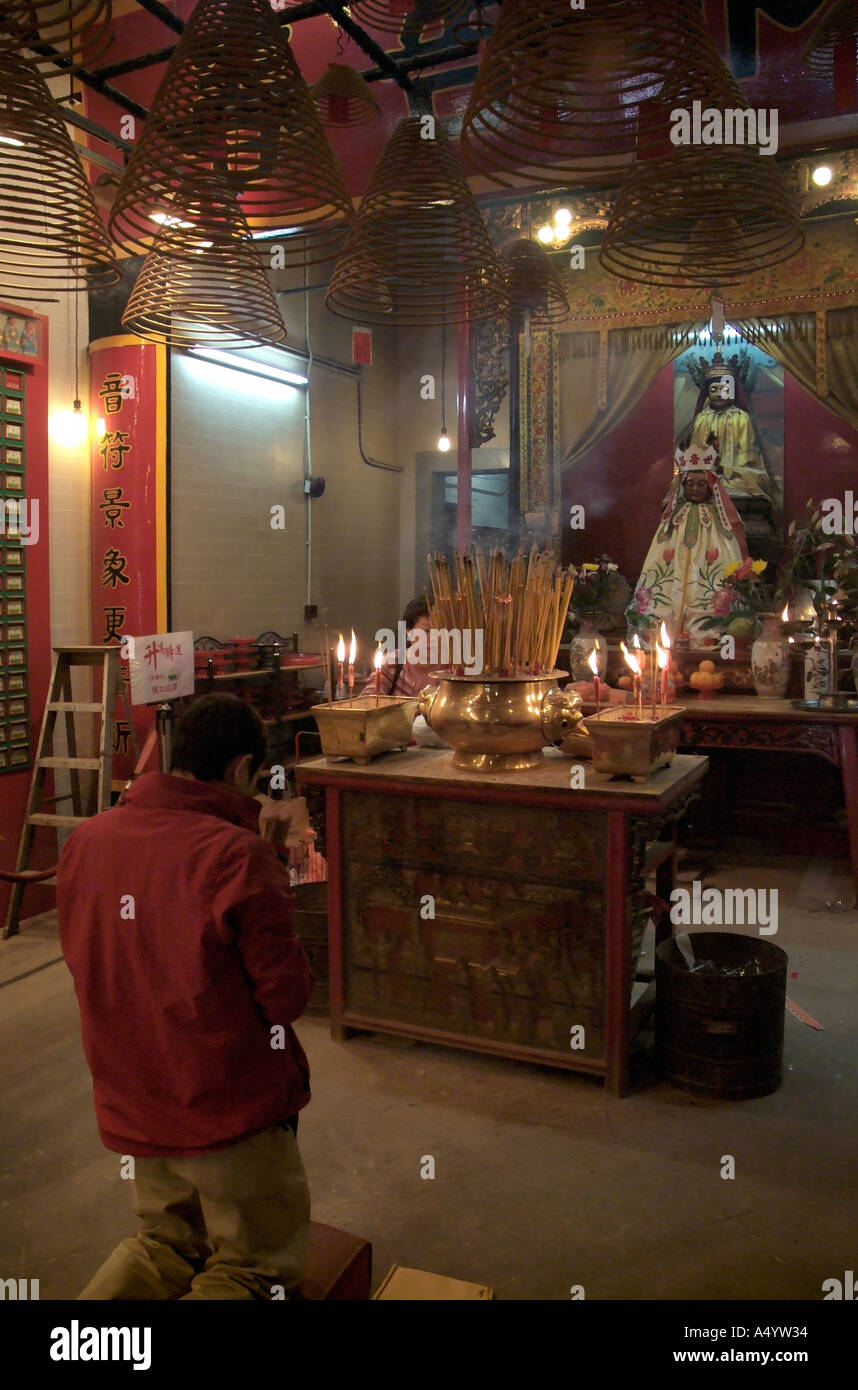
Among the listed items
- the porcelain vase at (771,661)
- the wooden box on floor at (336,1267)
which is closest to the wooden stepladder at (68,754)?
the wooden box on floor at (336,1267)

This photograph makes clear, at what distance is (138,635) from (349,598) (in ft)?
11.0

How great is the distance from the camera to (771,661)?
215 inches

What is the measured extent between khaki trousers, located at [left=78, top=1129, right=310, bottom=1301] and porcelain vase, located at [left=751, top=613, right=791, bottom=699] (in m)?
4.31

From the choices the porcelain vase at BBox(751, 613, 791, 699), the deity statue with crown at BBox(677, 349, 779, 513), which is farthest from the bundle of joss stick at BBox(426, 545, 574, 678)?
the deity statue with crown at BBox(677, 349, 779, 513)

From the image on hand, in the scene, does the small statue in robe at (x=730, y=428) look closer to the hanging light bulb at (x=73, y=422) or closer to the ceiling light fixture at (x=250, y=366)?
the ceiling light fixture at (x=250, y=366)

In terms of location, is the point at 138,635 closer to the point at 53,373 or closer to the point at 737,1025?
the point at 53,373

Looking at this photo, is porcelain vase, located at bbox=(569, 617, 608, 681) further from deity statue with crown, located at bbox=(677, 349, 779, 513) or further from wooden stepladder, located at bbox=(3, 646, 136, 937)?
wooden stepladder, located at bbox=(3, 646, 136, 937)

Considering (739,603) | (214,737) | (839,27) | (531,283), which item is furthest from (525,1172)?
(739,603)

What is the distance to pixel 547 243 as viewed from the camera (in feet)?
24.9

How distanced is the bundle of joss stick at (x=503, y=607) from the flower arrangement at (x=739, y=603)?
2.93 meters

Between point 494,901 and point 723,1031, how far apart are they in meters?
0.77

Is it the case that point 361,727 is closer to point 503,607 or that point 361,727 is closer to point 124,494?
point 503,607

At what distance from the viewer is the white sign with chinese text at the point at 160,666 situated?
5.12m

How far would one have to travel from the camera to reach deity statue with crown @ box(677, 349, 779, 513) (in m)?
8.05
